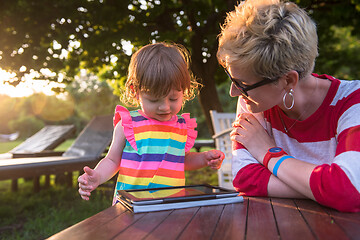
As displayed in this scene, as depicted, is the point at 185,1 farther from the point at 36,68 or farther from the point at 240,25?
the point at 240,25

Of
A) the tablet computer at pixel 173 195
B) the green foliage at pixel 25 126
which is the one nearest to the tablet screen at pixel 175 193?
the tablet computer at pixel 173 195

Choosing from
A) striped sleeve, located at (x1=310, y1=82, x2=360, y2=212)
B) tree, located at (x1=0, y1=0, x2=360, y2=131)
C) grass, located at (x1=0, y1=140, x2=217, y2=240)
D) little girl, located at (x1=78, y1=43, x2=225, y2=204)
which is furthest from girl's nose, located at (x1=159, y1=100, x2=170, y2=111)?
tree, located at (x1=0, y1=0, x2=360, y2=131)

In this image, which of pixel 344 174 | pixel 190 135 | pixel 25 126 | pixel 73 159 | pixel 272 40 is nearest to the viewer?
pixel 344 174

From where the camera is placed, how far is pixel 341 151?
4.15 feet

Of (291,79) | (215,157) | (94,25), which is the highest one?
(94,25)

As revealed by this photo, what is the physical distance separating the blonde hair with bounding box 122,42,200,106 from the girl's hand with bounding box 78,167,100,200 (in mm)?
496

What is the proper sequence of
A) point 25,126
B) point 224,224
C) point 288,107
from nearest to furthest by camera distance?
point 224,224
point 288,107
point 25,126

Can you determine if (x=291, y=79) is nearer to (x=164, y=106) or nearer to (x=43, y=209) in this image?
(x=164, y=106)

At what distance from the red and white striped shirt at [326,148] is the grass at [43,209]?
2858 millimetres

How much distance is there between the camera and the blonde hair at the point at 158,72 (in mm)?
1658

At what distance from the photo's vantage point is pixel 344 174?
1176 millimetres

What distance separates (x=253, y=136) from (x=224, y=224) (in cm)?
68

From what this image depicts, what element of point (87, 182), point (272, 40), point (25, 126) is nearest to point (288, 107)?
point (272, 40)

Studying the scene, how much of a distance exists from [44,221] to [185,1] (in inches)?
159
